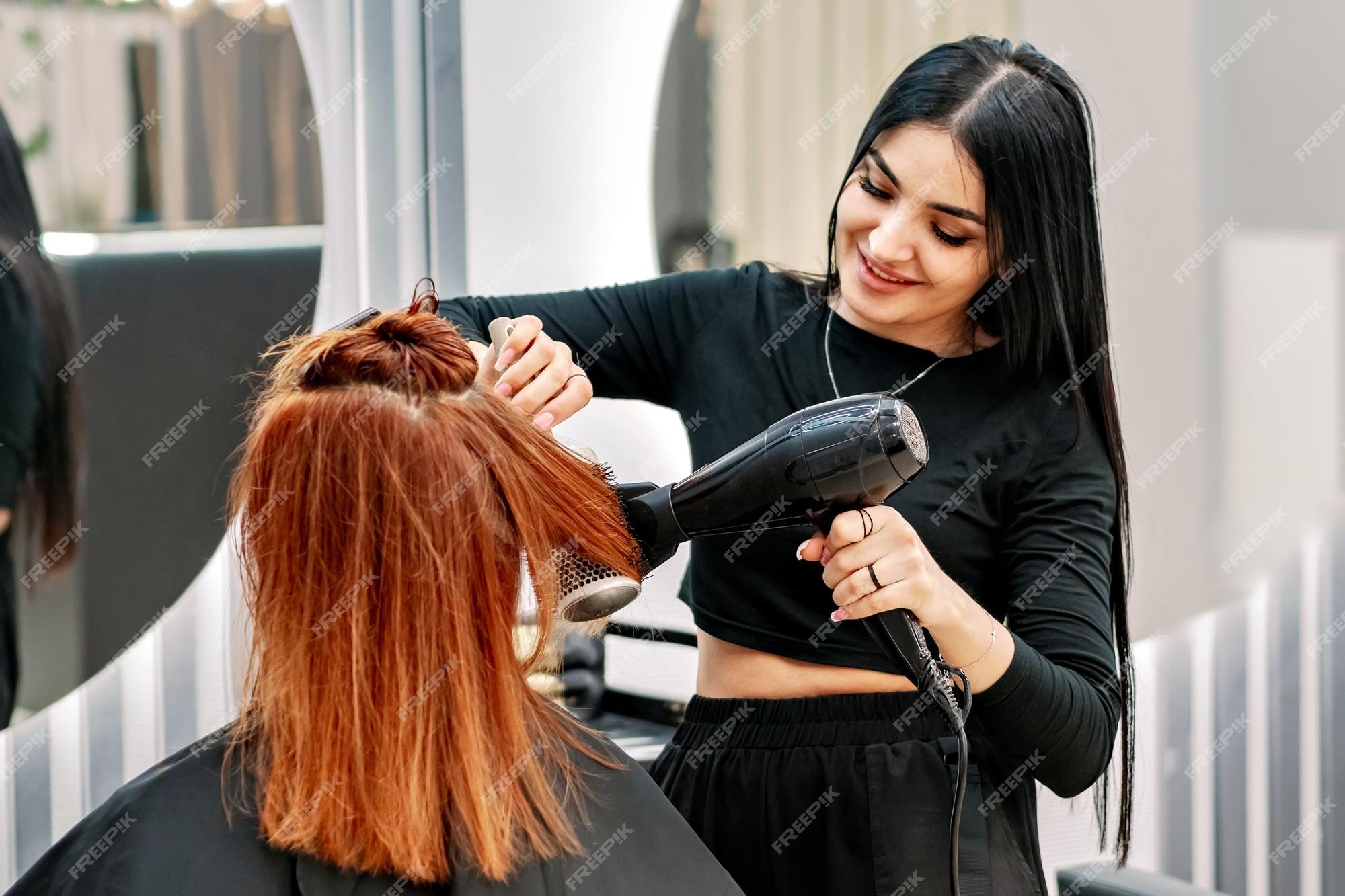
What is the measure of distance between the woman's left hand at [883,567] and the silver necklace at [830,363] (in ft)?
0.89

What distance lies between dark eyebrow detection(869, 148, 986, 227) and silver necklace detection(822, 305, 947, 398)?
0.17m

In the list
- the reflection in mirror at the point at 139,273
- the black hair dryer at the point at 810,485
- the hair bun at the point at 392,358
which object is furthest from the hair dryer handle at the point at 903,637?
the reflection in mirror at the point at 139,273

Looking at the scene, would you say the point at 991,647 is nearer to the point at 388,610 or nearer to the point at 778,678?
the point at 778,678

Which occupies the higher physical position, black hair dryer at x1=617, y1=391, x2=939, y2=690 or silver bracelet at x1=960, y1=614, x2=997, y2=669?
black hair dryer at x1=617, y1=391, x2=939, y2=690

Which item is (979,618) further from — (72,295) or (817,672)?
(72,295)

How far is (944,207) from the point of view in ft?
4.02

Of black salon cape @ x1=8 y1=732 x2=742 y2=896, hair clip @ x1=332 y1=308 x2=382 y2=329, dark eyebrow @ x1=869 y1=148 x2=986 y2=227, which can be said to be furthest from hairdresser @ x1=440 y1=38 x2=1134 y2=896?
black salon cape @ x1=8 y1=732 x2=742 y2=896

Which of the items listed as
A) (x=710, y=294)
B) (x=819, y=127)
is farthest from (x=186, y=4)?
(x=819, y=127)

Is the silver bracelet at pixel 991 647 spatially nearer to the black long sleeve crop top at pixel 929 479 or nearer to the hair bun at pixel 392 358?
the black long sleeve crop top at pixel 929 479

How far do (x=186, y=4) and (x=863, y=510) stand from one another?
1.30 m

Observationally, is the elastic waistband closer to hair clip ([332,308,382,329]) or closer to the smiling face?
the smiling face

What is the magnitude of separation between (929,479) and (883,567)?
0.23m

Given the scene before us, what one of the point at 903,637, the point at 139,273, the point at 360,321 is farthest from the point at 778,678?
the point at 139,273

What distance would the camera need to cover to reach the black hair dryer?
3.37 feet
